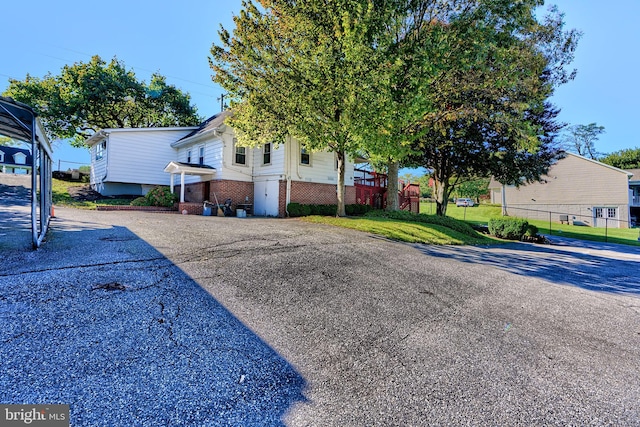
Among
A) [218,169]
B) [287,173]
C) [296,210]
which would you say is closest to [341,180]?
[296,210]

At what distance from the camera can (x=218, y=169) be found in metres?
16.7

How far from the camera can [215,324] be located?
126 inches

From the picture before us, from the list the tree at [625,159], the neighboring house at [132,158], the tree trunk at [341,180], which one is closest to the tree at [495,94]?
the tree trunk at [341,180]

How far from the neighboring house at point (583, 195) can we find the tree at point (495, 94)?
44.0ft

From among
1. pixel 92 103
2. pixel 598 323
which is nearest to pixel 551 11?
pixel 598 323

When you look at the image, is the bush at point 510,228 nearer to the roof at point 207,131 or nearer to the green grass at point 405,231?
the green grass at point 405,231

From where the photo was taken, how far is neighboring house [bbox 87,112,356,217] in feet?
53.4

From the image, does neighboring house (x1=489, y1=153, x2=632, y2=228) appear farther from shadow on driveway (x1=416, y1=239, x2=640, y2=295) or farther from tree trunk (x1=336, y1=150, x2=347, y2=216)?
tree trunk (x1=336, y1=150, x2=347, y2=216)

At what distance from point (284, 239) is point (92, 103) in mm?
26124

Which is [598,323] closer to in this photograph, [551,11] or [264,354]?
[264,354]

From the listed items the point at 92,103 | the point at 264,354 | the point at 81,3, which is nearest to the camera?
the point at 264,354

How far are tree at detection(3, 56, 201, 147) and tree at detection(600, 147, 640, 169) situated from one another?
5799cm

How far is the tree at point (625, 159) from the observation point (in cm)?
4187

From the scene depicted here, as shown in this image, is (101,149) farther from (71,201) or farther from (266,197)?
(266,197)
